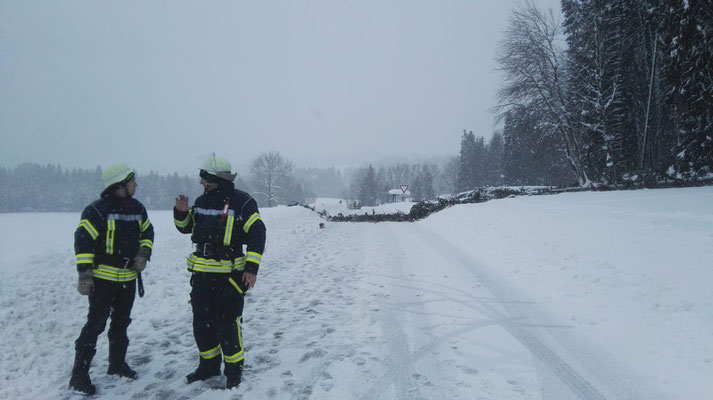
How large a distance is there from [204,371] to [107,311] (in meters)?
1.18

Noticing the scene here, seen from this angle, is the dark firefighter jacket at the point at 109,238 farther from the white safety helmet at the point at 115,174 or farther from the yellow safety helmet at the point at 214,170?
the yellow safety helmet at the point at 214,170

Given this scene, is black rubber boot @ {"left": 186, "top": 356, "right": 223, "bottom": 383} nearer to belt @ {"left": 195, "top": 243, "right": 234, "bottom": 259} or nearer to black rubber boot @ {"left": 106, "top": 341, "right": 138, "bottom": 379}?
black rubber boot @ {"left": 106, "top": 341, "right": 138, "bottom": 379}

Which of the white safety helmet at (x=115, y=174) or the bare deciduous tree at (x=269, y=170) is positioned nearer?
the white safety helmet at (x=115, y=174)

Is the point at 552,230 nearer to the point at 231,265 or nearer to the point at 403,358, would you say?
the point at 403,358

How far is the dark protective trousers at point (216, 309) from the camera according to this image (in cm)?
340

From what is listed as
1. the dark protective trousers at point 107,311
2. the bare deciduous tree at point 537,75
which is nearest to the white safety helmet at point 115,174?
the dark protective trousers at point 107,311

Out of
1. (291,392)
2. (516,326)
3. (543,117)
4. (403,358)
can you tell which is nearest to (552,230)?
(516,326)

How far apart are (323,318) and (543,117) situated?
21.9 meters

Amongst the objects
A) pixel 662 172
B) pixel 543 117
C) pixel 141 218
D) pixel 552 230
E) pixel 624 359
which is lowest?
pixel 624 359

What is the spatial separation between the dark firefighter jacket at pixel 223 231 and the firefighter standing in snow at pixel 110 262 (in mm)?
606

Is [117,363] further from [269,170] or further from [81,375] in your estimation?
[269,170]

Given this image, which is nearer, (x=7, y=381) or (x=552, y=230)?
(x=7, y=381)

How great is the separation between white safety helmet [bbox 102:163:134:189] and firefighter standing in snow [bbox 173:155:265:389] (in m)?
0.65

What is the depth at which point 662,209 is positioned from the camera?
693 centimetres
